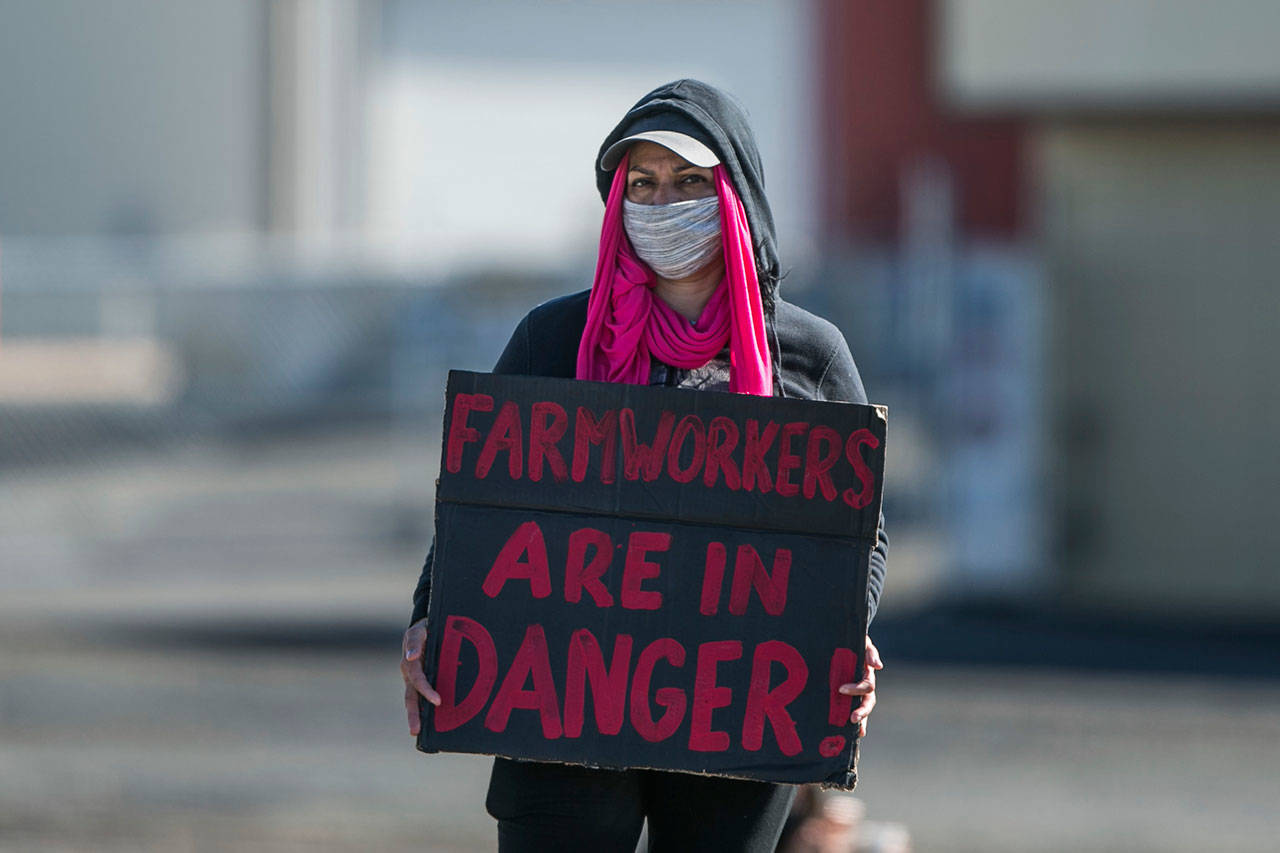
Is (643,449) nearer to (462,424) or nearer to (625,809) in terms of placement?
(462,424)

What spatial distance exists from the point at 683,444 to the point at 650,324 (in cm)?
20

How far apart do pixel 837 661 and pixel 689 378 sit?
511 mm

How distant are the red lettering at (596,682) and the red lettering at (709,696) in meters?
0.11

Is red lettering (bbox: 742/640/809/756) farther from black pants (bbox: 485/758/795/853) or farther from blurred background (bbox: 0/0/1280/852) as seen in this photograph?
blurred background (bbox: 0/0/1280/852)

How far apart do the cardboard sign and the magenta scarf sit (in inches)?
2.9

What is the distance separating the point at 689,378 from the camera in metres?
2.96

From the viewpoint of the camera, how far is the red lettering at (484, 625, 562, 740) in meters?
2.83

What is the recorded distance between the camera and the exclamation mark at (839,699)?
9.23 ft

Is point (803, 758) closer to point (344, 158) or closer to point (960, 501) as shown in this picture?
point (960, 501)

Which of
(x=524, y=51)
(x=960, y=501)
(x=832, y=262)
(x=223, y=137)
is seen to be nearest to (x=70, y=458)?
(x=832, y=262)

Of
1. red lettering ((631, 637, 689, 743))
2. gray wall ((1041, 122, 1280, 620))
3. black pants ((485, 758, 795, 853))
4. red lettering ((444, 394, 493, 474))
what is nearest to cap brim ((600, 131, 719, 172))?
red lettering ((444, 394, 493, 474))

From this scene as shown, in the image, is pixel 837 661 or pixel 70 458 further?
pixel 70 458

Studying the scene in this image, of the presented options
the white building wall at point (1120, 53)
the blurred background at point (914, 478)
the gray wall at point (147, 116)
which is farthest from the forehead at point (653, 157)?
the gray wall at point (147, 116)

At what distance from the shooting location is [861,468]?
9.29 feet
